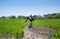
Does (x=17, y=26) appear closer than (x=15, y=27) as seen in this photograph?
No

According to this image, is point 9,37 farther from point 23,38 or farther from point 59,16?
point 59,16

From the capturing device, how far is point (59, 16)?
6719 cm

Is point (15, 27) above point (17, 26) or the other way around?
above

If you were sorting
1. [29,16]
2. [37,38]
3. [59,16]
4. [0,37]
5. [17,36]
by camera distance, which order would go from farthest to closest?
[59,16], [29,16], [37,38], [17,36], [0,37]

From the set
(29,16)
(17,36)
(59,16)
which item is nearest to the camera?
(17,36)

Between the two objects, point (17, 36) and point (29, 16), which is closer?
point (17, 36)

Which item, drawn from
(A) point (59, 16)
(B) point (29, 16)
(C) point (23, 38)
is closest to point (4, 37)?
(C) point (23, 38)

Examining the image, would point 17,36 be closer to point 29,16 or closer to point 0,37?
point 0,37

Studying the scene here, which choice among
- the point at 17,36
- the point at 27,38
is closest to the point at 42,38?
the point at 27,38

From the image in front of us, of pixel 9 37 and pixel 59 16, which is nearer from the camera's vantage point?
pixel 9 37

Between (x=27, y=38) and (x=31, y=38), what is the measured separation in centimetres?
23

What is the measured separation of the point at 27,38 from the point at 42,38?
892 millimetres

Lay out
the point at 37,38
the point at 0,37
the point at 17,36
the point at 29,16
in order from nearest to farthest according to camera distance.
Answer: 1. the point at 0,37
2. the point at 17,36
3. the point at 37,38
4. the point at 29,16

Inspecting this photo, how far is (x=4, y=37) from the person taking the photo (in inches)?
313
